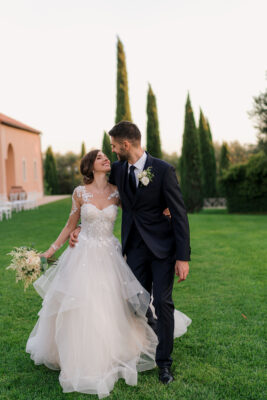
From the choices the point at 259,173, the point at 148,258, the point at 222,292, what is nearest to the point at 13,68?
the point at 259,173

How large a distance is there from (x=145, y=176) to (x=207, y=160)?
29.6 m

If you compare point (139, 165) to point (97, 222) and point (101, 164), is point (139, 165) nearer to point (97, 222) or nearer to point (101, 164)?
point (101, 164)

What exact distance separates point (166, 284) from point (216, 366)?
901mm

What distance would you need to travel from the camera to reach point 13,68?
65.9ft

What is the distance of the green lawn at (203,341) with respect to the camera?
3.05 metres

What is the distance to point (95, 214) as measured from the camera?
3512mm

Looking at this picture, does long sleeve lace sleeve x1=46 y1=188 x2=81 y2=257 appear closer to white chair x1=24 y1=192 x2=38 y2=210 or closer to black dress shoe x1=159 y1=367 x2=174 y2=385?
black dress shoe x1=159 y1=367 x2=174 y2=385

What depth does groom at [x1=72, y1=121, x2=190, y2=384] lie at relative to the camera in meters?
3.22

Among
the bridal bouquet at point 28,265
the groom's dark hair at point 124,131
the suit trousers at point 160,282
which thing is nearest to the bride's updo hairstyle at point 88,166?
the groom's dark hair at point 124,131

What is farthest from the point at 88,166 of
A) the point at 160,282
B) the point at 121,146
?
the point at 160,282

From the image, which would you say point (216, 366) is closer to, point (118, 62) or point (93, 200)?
point (93, 200)

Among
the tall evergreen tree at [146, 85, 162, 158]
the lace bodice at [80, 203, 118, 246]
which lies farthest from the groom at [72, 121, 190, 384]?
the tall evergreen tree at [146, 85, 162, 158]

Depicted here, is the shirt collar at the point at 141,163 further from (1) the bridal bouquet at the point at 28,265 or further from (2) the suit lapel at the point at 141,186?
(1) the bridal bouquet at the point at 28,265

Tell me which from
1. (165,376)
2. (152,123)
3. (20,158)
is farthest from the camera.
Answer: (20,158)
